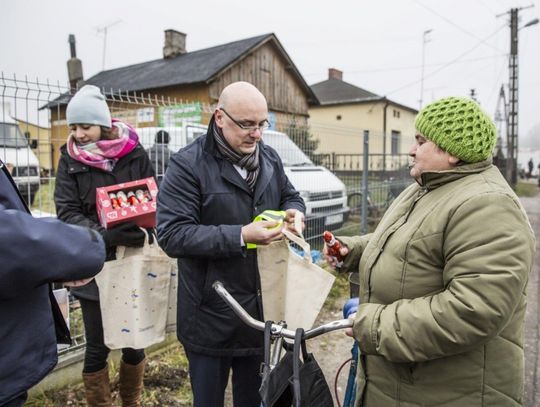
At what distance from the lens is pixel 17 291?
113cm

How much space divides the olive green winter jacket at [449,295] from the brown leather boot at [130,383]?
1.58m

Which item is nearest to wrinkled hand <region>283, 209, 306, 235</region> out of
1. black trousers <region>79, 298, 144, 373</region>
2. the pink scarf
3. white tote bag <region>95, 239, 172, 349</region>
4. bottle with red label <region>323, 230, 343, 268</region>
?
bottle with red label <region>323, 230, 343, 268</region>

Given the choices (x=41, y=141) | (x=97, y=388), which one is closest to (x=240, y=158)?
(x=97, y=388)

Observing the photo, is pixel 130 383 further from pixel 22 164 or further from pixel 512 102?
pixel 512 102

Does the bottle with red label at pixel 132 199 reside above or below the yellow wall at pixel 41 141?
below

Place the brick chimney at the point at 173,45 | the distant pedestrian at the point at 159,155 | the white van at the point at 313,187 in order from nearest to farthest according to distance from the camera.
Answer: the distant pedestrian at the point at 159,155
the white van at the point at 313,187
the brick chimney at the point at 173,45

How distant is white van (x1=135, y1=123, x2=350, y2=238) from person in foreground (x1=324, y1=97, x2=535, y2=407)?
337cm

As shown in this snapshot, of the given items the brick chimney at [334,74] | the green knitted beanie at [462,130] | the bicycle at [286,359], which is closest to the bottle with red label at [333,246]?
the bicycle at [286,359]

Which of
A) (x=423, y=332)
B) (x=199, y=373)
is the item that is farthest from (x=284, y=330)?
(x=199, y=373)

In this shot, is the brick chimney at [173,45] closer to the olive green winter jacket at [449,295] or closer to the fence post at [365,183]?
the fence post at [365,183]

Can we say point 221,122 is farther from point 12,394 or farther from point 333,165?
point 333,165

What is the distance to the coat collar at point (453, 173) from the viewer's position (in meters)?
1.43

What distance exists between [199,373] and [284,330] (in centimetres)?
78

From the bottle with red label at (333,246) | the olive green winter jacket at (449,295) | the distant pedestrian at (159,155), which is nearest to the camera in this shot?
the olive green winter jacket at (449,295)
